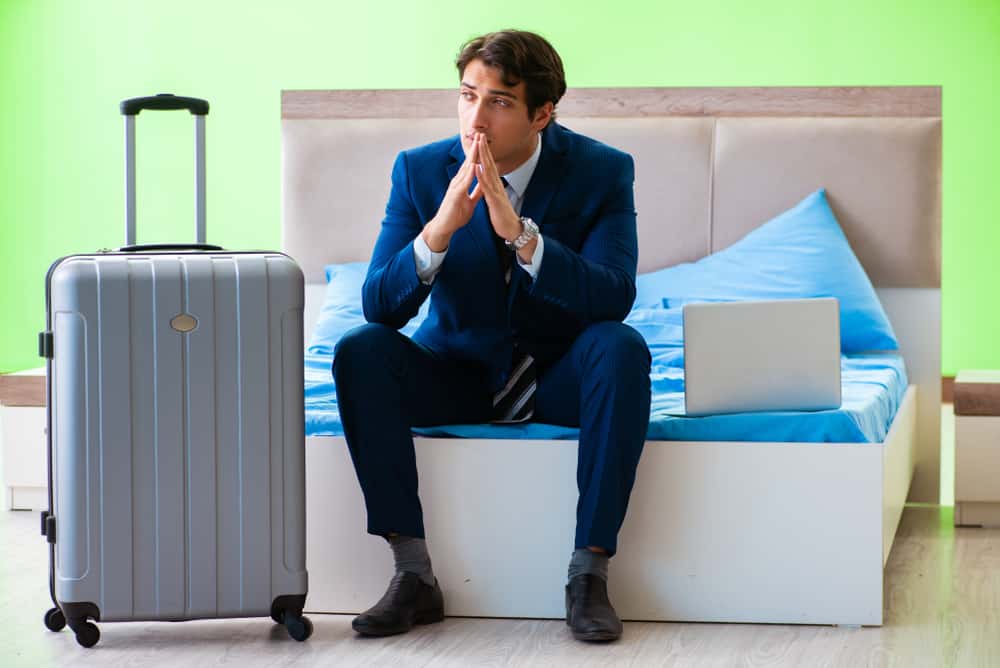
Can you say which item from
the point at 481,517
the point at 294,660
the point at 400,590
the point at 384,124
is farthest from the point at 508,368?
the point at 384,124

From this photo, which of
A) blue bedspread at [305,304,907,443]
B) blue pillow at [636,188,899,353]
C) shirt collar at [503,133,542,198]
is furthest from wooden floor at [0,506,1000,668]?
blue pillow at [636,188,899,353]

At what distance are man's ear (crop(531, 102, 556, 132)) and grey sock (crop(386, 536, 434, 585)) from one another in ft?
2.36

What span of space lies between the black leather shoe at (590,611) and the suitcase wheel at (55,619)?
789 mm

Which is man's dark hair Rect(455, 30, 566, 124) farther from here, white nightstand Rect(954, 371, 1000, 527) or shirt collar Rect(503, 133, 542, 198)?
white nightstand Rect(954, 371, 1000, 527)

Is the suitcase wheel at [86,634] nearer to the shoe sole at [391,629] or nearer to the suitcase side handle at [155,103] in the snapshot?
the shoe sole at [391,629]

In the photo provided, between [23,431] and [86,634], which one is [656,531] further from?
[23,431]

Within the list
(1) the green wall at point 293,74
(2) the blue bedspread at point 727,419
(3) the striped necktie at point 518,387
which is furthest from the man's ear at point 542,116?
(1) the green wall at point 293,74

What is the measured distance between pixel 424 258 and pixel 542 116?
335 mm

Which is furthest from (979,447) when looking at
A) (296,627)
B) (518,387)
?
(296,627)

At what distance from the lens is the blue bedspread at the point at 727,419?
218cm

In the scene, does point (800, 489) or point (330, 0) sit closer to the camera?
point (800, 489)

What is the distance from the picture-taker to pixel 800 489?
2.17m

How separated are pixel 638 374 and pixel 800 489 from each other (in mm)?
344

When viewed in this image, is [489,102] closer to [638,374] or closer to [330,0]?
[638,374]
